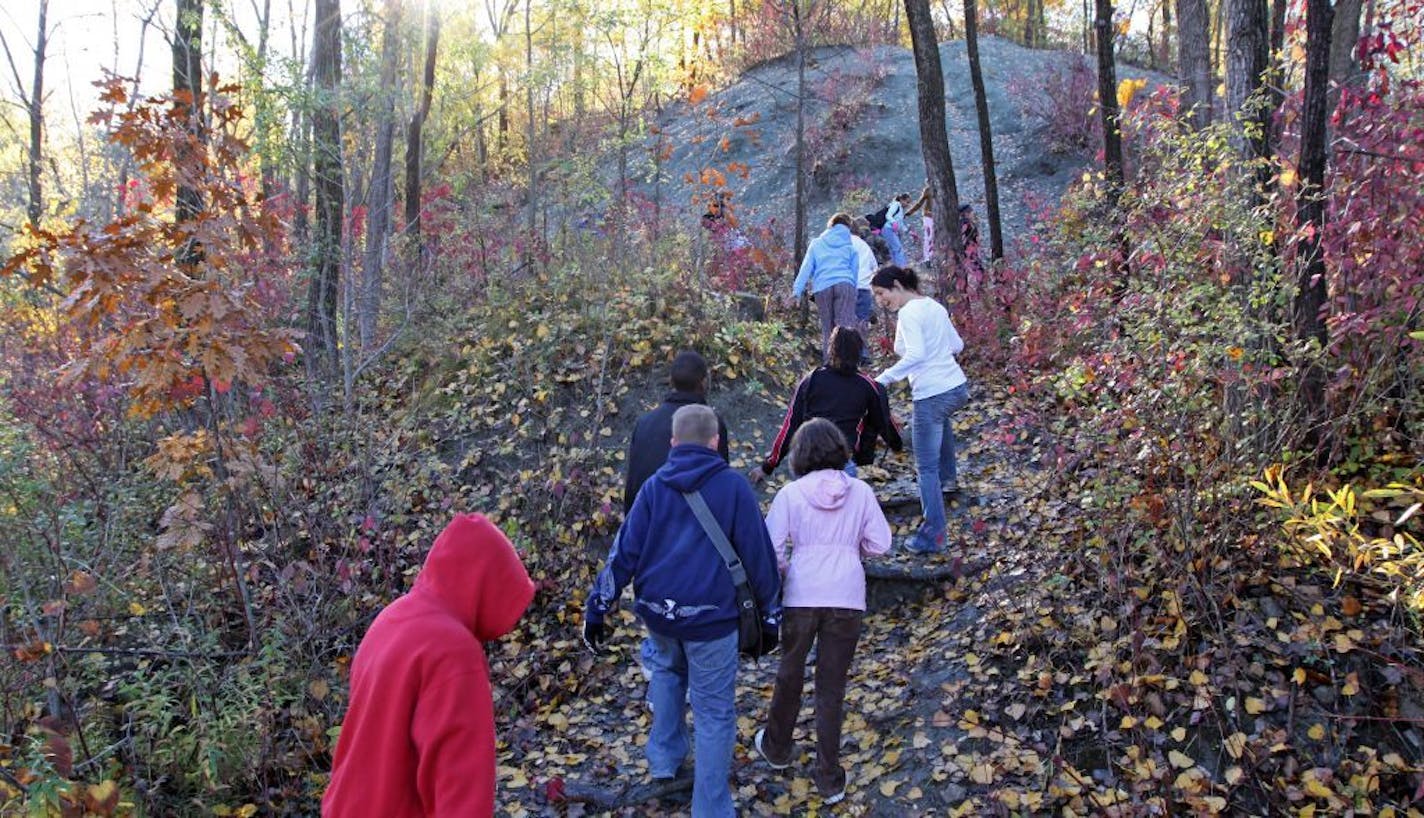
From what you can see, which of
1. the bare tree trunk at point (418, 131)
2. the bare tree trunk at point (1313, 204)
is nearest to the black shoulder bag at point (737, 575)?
the bare tree trunk at point (1313, 204)

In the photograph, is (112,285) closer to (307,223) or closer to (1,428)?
(1,428)

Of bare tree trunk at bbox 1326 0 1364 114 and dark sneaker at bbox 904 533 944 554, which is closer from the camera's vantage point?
dark sneaker at bbox 904 533 944 554

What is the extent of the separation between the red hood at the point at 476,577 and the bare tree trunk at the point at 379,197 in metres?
7.22

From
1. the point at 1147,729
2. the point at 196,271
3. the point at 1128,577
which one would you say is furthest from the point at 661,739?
the point at 196,271

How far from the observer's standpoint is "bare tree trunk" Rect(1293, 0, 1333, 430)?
5.09m

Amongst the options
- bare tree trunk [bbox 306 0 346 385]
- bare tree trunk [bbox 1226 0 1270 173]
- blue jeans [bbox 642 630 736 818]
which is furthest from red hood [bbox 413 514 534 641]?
bare tree trunk [bbox 306 0 346 385]

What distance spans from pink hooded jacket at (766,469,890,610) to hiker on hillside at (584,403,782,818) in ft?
1.14

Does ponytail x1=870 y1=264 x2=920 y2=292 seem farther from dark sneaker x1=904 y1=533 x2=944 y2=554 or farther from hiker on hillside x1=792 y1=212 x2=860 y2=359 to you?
hiker on hillside x1=792 y1=212 x2=860 y2=359

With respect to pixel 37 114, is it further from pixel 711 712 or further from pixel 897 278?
pixel 711 712

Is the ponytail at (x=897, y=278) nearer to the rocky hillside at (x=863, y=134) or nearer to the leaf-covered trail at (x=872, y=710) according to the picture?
the leaf-covered trail at (x=872, y=710)

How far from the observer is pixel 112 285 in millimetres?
4844

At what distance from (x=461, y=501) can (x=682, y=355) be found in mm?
3303

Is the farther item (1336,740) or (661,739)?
(661,739)

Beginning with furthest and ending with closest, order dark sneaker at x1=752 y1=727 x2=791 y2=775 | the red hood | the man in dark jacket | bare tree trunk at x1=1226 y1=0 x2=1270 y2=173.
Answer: bare tree trunk at x1=1226 y1=0 x2=1270 y2=173 < the man in dark jacket < dark sneaker at x1=752 y1=727 x2=791 y2=775 < the red hood
